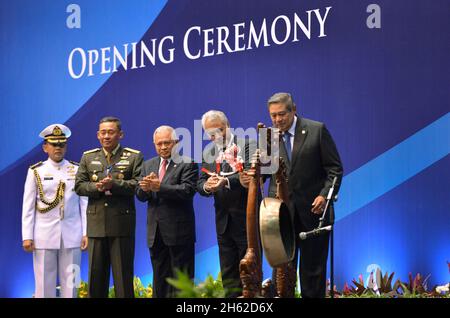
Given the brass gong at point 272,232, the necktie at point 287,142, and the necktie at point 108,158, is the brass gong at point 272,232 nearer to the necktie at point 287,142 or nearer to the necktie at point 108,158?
the necktie at point 287,142

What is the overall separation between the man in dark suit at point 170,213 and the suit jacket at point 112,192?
0.12 m

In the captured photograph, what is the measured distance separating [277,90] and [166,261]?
224 centimetres

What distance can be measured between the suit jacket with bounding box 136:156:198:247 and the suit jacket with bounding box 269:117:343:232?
3.43 feet

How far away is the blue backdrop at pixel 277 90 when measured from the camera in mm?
7648

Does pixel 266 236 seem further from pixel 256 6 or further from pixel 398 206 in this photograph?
pixel 256 6

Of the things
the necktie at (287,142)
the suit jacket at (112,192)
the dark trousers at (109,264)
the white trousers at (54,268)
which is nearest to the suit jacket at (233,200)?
the necktie at (287,142)

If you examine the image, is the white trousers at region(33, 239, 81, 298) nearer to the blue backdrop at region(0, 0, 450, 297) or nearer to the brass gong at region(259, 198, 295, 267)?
the blue backdrop at region(0, 0, 450, 297)

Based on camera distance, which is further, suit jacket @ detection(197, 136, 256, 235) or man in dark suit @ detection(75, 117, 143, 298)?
man in dark suit @ detection(75, 117, 143, 298)

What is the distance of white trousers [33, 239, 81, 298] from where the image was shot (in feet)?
23.9

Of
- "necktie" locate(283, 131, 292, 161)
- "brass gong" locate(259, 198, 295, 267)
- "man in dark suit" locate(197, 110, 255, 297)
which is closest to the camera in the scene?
"brass gong" locate(259, 198, 295, 267)

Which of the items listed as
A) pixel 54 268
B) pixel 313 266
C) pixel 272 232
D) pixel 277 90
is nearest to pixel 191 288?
pixel 272 232

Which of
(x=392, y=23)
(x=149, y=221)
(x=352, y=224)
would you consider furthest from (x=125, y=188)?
(x=392, y=23)

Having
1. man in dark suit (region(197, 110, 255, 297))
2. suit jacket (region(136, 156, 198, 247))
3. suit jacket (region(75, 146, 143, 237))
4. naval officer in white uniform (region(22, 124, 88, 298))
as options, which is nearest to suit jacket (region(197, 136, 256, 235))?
man in dark suit (region(197, 110, 255, 297))

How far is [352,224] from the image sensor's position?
25.8ft
